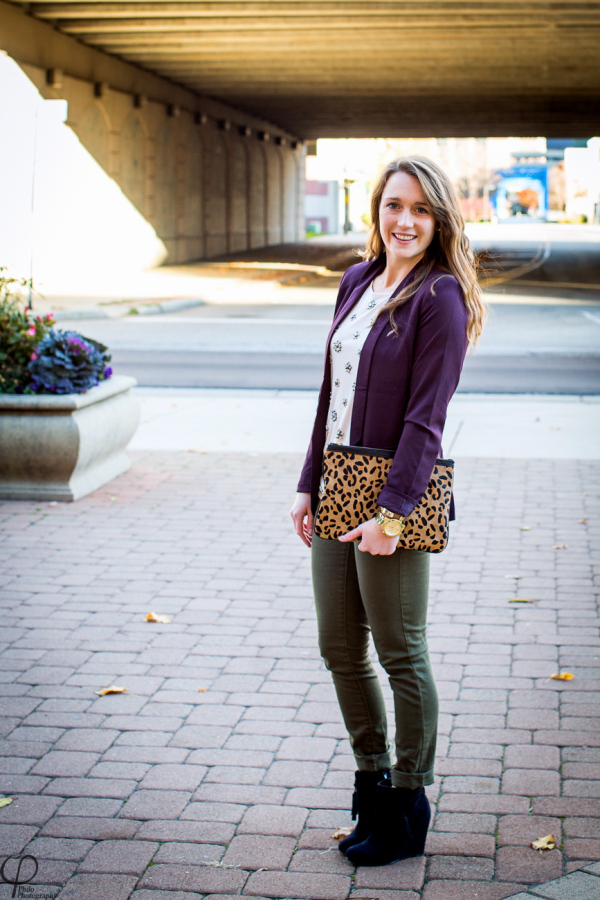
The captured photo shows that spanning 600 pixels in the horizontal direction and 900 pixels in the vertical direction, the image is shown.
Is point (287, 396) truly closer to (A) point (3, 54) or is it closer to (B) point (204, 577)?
(B) point (204, 577)

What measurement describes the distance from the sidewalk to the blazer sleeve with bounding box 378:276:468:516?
3.54 ft

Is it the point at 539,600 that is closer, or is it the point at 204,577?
the point at 539,600

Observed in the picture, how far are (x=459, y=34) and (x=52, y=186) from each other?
33.4 feet

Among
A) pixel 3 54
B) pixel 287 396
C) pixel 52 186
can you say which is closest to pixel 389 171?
pixel 287 396

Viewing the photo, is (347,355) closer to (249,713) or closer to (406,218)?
(406,218)

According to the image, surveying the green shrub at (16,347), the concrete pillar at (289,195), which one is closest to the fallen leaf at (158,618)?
the green shrub at (16,347)

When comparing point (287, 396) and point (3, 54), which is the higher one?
point (3, 54)

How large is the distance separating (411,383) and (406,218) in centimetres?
45

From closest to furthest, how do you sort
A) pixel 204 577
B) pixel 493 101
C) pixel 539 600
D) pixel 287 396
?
1. pixel 539 600
2. pixel 204 577
3. pixel 287 396
4. pixel 493 101

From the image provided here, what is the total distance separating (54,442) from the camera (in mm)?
6855

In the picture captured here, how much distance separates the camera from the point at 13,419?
692cm

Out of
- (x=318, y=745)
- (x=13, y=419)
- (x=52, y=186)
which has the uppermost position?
(x=52, y=186)

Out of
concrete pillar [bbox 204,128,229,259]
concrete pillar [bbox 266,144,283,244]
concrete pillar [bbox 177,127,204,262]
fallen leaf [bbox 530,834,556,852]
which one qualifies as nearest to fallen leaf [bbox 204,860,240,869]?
fallen leaf [bbox 530,834,556,852]

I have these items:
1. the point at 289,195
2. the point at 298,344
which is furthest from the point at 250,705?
the point at 289,195
